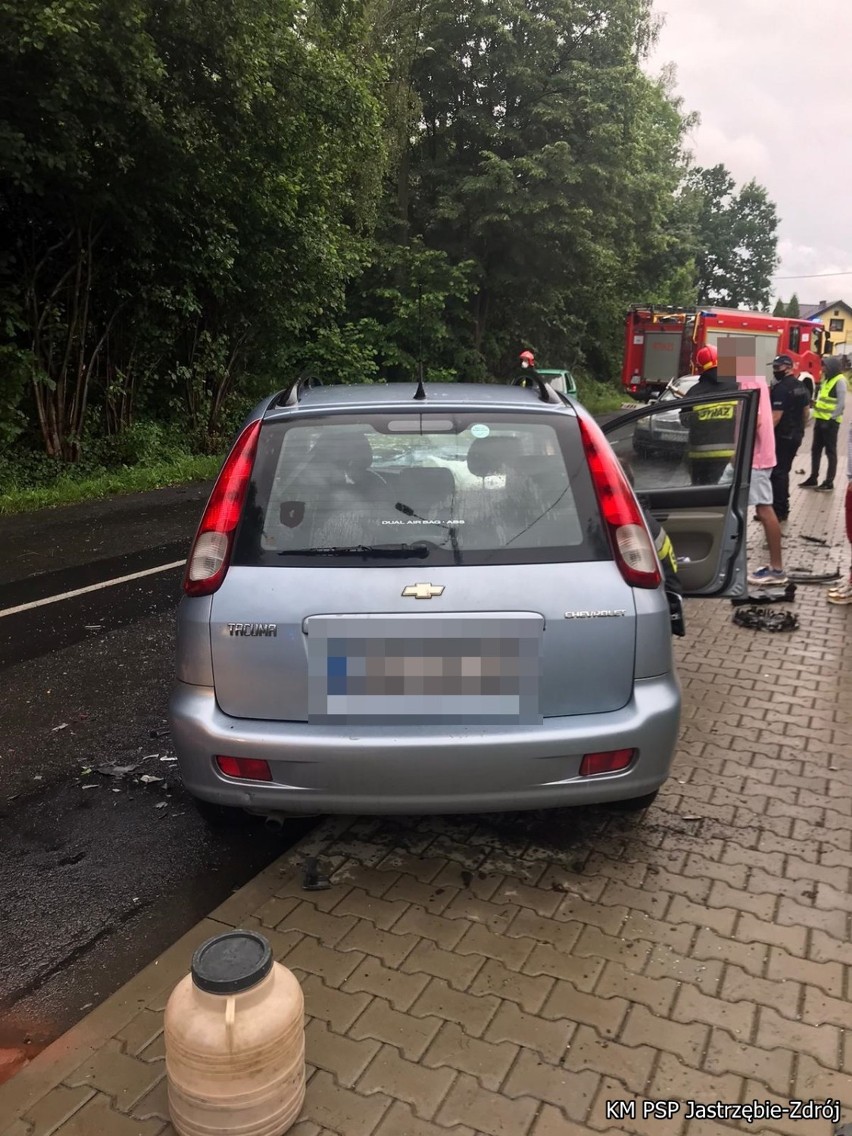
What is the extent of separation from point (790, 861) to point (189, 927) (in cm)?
213

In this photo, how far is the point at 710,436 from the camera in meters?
5.20

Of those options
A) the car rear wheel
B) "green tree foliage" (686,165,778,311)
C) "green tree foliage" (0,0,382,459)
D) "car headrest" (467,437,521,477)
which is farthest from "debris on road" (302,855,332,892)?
"green tree foliage" (686,165,778,311)

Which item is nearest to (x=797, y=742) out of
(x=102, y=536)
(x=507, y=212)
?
(x=102, y=536)

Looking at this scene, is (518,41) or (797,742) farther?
(518,41)

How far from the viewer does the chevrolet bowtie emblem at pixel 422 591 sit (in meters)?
2.75

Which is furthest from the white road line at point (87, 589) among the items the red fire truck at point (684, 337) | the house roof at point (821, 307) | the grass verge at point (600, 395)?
the house roof at point (821, 307)

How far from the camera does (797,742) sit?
13.9ft

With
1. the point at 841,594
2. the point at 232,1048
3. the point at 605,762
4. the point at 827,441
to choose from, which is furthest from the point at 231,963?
the point at 827,441

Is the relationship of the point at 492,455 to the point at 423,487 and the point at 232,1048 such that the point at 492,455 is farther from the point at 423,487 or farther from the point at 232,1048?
the point at 232,1048

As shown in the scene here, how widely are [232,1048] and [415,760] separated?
39.2 inches

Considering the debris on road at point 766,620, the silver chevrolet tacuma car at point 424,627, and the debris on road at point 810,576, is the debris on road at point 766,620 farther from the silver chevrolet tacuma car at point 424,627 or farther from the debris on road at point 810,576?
the silver chevrolet tacuma car at point 424,627

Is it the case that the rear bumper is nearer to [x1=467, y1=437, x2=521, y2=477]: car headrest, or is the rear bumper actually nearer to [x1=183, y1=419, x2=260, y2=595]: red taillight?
[x1=183, y1=419, x2=260, y2=595]: red taillight

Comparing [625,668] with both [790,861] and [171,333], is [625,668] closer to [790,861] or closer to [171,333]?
[790,861]

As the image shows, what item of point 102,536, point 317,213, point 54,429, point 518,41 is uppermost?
point 518,41
